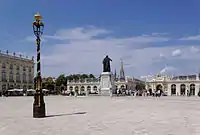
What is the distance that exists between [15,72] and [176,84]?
54.1m

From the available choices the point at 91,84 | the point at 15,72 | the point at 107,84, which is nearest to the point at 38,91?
the point at 107,84

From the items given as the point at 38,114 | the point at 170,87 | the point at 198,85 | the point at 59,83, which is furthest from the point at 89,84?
the point at 38,114

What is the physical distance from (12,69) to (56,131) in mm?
89597

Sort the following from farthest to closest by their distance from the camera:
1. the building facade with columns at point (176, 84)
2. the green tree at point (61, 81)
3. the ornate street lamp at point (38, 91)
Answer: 1. the green tree at point (61, 81)
2. the building facade with columns at point (176, 84)
3. the ornate street lamp at point (38, 91)

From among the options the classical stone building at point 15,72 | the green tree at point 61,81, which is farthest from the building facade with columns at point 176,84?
the classical stone building at point 15,72

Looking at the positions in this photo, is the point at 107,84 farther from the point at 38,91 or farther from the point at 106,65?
the point at 38,91

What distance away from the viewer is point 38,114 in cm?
1432

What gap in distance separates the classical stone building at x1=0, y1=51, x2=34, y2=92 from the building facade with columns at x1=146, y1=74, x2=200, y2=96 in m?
43.8

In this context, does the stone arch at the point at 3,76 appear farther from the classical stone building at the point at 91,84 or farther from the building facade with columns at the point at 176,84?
the building facade with columns at the point at 176,84

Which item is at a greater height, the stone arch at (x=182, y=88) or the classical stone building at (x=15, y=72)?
the classical stone building at (x=15, y=72)

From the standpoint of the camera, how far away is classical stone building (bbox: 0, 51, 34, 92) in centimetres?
8988

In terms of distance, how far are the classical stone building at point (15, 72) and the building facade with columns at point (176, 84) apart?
43.8m

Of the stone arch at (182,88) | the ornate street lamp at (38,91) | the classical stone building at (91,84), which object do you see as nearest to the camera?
the ornate street lamp at (38,91)

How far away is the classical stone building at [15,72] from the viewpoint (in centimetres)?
8988
